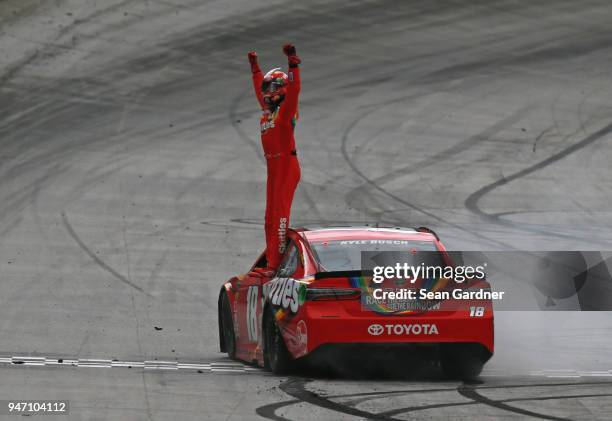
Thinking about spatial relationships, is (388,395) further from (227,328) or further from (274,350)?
(227,328)

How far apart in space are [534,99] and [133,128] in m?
7.18

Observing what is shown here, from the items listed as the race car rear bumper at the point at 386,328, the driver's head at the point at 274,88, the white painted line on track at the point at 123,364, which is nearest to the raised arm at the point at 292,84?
A: the driver's head at the point at 274,88

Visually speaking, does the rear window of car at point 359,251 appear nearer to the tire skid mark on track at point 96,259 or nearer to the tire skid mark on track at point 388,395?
the tire skid mark on track at point 388,395

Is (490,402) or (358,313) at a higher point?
(358,313)

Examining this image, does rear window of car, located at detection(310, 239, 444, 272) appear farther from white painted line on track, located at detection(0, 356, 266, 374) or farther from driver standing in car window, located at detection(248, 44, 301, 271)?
driver standing in car window, located at detection(248, 44, 301, 271)

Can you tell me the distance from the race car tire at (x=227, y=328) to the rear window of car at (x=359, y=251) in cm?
166

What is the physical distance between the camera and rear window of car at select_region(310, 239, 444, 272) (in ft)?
34.7

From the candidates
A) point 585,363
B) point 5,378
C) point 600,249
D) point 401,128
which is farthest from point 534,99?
point 5,378

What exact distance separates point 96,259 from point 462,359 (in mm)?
7350

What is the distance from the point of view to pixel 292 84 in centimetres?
1194

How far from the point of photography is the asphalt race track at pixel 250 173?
998cm

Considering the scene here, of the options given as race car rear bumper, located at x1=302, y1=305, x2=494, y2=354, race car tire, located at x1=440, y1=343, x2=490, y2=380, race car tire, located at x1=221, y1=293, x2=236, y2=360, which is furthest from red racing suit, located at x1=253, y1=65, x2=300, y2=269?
race car tire, located at x1=440, y1=343, x2=490, y2=380

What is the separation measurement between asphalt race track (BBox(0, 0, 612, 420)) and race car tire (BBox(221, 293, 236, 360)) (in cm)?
18

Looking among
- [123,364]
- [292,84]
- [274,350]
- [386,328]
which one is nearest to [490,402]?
[386,328]
